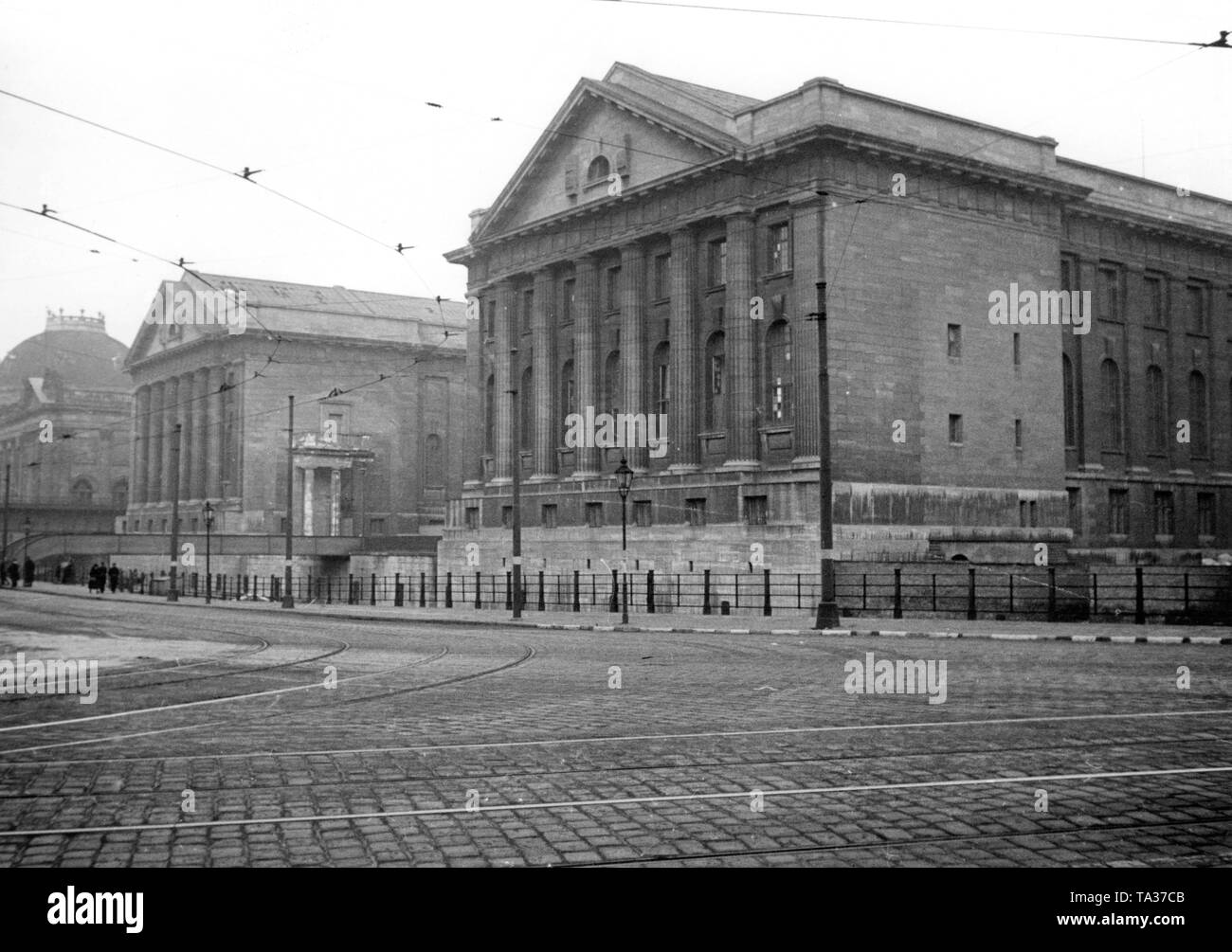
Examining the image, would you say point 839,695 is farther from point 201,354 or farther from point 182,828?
point 201,354

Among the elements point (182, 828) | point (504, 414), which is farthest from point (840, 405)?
point (182, 828)

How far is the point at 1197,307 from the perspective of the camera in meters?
55.7

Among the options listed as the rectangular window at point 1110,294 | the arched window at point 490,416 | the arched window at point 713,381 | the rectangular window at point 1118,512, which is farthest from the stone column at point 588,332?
the rectangular window at point 1118,512

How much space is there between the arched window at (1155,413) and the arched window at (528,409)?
88.0ft

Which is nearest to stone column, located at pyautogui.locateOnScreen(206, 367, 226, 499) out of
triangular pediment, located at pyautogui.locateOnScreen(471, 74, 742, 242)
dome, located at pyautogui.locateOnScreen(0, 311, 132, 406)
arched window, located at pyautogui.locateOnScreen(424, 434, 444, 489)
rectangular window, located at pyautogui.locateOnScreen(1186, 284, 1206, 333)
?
arched window, located at pyautogui.locateOnScreen(424, 434, 444, 489)

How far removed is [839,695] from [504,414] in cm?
4392

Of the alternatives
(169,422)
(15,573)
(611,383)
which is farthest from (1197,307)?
(169,422)

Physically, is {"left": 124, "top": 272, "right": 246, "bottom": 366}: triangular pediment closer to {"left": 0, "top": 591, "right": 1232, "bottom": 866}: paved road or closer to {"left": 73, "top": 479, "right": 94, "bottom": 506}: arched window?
{"left": 73, "top": 479, "right": 94, "bottom": 506}: arched window

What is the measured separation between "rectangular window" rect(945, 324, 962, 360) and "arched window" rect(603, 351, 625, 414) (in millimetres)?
13467

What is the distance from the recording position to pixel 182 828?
6344mm

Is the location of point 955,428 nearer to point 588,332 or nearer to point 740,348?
point 740,348

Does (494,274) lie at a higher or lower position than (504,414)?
Result: higher

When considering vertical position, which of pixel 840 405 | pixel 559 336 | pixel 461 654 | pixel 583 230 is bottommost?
pixel 461 654

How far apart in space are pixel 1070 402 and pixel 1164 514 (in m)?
7.13
